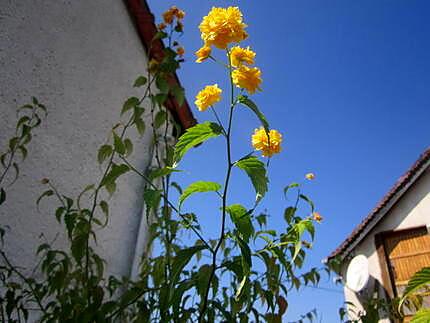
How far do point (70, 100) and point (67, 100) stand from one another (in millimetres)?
27

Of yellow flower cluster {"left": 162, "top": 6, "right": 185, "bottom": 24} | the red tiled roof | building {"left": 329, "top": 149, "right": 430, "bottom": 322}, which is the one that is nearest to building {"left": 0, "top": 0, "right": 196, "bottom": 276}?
yellow flower cluster {"left": 162, "top": 6, "right": 185, "bottom": 24}

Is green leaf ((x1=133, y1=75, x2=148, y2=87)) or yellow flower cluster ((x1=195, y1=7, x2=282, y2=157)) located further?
green leaf ((x1=133, y1=75, x2=148, y2=87))

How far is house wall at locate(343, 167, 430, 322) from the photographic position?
18.2 ft

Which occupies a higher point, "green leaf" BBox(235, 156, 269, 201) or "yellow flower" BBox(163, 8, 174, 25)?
"yellow flower" BBox(163, 8, 174, 25)

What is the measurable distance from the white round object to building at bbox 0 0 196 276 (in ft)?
13.8

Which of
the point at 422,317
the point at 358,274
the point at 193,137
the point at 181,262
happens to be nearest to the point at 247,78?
the point at 193,137

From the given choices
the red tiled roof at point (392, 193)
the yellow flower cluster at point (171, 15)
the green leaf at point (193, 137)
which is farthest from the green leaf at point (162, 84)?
the red tiled roof at point (392, 193)

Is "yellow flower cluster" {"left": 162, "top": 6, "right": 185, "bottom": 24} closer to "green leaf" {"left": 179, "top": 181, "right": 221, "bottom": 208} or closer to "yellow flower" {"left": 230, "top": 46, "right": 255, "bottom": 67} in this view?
"yellow flower" {"left": 230, "top": 46, "right": 255, "bottom": 67}

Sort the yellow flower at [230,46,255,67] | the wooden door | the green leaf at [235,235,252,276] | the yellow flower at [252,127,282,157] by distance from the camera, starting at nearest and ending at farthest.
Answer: the green leaf at [235,235,252,276] < the yellow flower at [230,46,255,67] < the yellow flower at [252,127,282,157] < the wooden door

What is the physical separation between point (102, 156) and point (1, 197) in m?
0.39

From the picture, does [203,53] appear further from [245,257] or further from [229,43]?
[245,257]

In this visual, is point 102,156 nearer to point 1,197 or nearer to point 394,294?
point 1,197

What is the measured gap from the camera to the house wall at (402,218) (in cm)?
555

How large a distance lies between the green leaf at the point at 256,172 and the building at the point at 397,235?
193 inches
